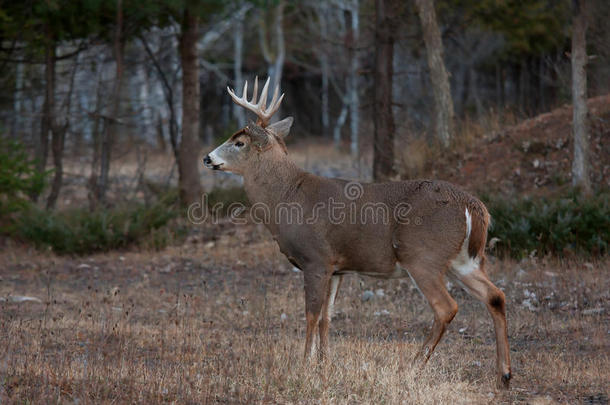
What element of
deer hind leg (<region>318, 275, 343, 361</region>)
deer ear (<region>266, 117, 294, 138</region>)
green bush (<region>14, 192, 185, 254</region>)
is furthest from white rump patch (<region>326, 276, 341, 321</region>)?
green bush (<region>14, 192, 185, 254</region>)

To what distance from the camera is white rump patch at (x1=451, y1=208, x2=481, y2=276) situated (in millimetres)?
6703

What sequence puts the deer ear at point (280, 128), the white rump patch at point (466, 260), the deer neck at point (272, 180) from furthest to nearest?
the deer ear at point (280, 128) → the deer neck at point (272, 180) → the white rump patch at point (466, 260)

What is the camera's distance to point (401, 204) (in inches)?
271

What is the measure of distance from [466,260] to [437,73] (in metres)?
10.1

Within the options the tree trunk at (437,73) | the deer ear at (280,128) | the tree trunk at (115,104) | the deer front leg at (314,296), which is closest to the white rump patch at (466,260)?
the deer front leg at (314,296)

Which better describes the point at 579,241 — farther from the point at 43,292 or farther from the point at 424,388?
the point at 43,292

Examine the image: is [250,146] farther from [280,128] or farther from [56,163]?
[56,163]

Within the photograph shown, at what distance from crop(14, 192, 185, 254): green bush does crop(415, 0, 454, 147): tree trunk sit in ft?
18.9

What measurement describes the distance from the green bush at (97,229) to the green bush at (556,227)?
5.64 m

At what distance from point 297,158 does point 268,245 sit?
15937 millimetres

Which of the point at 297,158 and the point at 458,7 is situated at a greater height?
the point at 458,7

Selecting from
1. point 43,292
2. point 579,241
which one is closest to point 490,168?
point 579,241

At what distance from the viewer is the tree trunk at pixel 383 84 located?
14734 mm

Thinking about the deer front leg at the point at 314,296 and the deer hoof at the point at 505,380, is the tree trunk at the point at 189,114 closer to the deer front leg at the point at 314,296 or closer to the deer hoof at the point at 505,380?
the deer front leg at the point at 314,296
